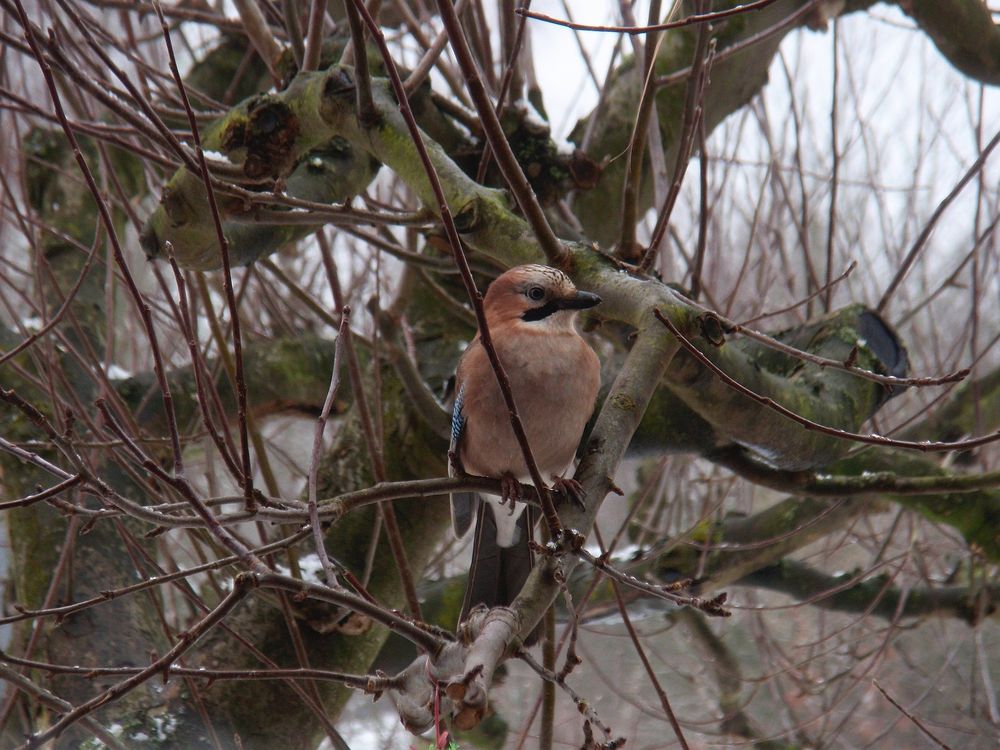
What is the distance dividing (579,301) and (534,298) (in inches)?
10.4

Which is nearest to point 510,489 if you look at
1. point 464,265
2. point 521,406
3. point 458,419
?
point 521,406

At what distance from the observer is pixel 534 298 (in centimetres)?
286

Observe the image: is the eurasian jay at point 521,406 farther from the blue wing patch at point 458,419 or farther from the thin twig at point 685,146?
the thin twig at point 685,146

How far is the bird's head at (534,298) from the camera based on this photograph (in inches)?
108

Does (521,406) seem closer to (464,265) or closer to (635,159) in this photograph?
(635,159)

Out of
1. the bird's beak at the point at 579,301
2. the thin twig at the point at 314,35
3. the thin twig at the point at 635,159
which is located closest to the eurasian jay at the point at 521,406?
the bird's beak at the point at 579,301

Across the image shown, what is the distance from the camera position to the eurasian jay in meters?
2.64

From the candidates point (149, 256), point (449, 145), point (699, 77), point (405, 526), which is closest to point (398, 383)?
point (405, 526)

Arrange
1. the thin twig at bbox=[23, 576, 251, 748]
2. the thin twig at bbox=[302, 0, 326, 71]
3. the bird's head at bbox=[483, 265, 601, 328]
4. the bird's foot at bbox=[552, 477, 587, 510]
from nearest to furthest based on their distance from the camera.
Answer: the thin twig at bbox=[23, 576, 251, 748]
the bird's foot at bbox=[552, 477, 587, 510]
the thin twig at bbox=[302, 0, 326, 71]
the bird's head at bbox=[483, 265, 601, 328]

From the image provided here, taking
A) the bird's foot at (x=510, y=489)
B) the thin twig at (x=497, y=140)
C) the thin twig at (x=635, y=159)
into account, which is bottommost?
the bird's foot at (x=510, y=489)

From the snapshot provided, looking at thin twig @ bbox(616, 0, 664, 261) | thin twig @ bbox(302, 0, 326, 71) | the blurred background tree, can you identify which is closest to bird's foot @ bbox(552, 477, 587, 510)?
the blurred background tree

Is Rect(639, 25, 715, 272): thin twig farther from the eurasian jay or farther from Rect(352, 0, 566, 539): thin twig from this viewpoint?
Rect(352, 0, 566, 539): thin twig

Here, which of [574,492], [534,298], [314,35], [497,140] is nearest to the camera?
[497,140]

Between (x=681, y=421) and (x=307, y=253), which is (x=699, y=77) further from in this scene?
(x=307, y=253)
